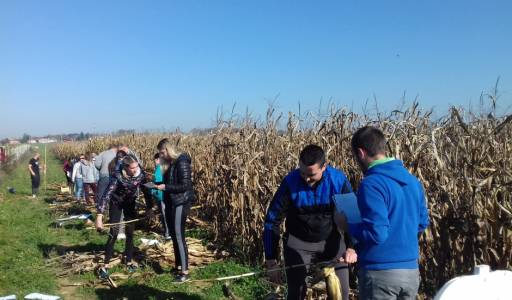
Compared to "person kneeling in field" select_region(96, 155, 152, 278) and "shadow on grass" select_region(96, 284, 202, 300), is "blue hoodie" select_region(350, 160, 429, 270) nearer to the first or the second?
"shadow on grass" select_region(96, 284, 202, 300)

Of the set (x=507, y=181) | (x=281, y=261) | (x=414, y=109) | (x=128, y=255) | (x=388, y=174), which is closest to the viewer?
(x=388, y=174)

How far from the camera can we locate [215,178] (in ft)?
32.3

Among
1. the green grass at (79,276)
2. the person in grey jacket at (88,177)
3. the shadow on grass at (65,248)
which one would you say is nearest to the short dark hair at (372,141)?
the green grass at (79,276)

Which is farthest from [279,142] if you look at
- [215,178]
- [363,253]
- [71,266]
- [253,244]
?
[363,253]

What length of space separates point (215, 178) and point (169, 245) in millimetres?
2176

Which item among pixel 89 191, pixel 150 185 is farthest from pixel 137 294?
pixel 89 191

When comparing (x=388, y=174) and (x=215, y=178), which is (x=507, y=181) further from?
(x=215, y=178)

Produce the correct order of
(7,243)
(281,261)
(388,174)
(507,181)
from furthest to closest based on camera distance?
1. (7,243)
2. (281,261)
3. (507,181)
4. (388,174)

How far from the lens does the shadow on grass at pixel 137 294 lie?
6141 millimetres

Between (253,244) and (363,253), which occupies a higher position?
(363,253)

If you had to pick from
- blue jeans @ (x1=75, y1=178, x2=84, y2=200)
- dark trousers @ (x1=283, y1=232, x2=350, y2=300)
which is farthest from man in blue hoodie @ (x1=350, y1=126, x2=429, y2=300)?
blue jeans @ (x1=75, y1=178, x2=84, y2=200)

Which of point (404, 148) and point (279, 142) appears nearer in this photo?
point (404, 148)

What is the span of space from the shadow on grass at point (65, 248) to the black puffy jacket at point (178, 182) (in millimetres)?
3205

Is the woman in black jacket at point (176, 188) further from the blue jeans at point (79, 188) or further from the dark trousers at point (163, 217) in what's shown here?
the blue jeans at point (79, 188)
